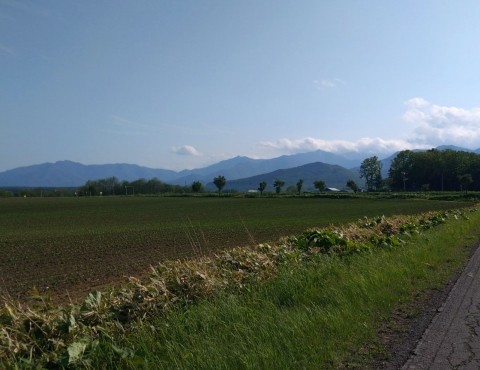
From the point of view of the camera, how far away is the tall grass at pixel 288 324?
4492 mm

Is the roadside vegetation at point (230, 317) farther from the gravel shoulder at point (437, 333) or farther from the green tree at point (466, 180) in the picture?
the green tree at point (466, 180)

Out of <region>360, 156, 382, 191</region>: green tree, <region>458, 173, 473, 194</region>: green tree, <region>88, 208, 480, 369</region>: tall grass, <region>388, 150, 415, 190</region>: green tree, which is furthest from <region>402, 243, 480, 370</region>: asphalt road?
<region>360, 156, 382, 191</region>: green tree

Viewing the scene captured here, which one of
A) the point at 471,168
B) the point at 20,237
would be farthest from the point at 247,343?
the point at 471,168

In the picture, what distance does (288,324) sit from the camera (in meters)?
5.31

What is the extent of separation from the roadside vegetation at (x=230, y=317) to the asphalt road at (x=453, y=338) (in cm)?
48

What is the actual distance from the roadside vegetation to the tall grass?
0.04 ft

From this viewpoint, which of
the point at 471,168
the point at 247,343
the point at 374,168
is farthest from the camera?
the point at 374,168

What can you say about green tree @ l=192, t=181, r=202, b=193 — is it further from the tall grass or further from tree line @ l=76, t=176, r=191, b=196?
the tall grass

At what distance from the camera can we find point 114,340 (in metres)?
5.24

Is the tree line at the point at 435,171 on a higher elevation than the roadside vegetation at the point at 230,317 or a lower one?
higher

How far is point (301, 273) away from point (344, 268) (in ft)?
3.01

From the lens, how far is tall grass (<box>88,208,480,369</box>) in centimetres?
449

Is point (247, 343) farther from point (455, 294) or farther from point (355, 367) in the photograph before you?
point (455, 294)

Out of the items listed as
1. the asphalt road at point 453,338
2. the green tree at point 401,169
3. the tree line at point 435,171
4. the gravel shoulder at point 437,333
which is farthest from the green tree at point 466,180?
the asphalt road at point 453,338
